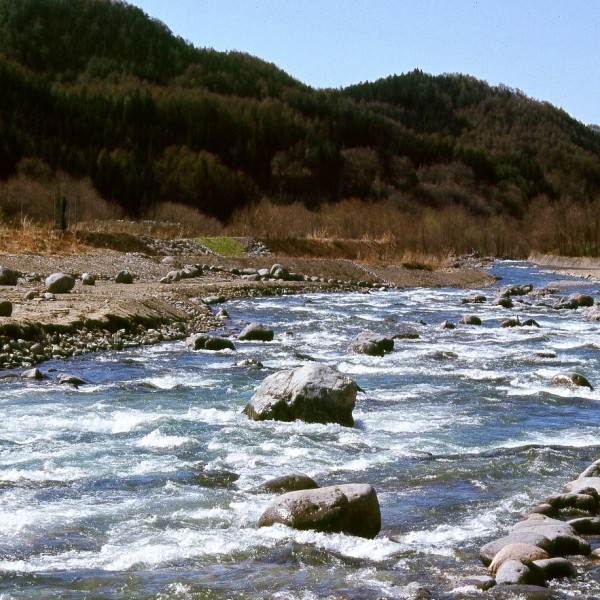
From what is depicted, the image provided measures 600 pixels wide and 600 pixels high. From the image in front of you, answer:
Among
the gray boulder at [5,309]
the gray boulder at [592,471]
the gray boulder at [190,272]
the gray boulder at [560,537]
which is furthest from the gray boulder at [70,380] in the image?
the gray boulder at [190,272]

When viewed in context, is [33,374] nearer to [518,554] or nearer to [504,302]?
[518,554]

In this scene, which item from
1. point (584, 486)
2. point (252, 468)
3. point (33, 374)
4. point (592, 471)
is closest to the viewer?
point (584, 486)

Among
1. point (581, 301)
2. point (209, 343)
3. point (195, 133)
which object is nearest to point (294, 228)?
point (581, 301)

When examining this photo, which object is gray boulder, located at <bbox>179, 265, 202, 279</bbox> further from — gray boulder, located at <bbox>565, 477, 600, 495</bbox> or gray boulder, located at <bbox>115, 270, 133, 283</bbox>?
gray boulder, located at <bbox>565, 477, 600, 495</bbox>

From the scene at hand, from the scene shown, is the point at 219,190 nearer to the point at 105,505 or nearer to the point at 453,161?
the point at 453,161

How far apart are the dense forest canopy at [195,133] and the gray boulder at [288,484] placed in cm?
5658

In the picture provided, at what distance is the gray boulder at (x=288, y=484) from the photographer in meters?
8.16

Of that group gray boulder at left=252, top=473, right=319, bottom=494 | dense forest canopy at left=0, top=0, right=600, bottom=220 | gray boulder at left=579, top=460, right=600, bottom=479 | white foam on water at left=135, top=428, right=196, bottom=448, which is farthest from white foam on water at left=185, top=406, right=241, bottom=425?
dense forest canopy at left=0, top=0, right=600, bottom=220

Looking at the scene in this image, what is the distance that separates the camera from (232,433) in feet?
34.2

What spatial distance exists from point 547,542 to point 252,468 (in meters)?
3.24

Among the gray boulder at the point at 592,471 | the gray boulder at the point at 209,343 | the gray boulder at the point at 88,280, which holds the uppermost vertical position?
the gray boulder at the point at 88,280

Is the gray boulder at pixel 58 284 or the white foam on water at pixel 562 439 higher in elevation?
the gray boulder at pixel 58 284

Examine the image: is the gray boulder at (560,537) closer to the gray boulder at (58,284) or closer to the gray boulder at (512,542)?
the gray boulder at (512,542)

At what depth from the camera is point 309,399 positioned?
432 inches
